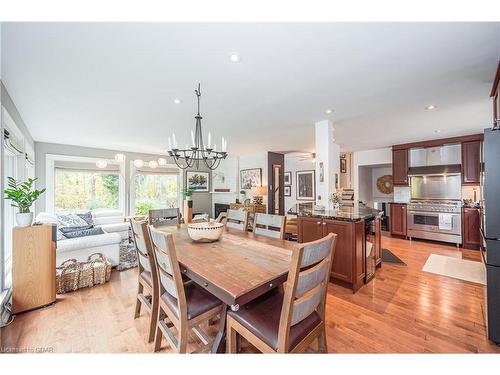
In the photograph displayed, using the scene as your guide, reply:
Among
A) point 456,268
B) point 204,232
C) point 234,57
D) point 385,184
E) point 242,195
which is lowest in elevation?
point 456,268

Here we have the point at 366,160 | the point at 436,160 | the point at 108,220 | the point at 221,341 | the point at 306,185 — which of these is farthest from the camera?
the point at 306,185

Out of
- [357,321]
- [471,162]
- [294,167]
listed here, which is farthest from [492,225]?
[294,167]

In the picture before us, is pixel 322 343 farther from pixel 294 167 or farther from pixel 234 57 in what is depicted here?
pixel 294 167

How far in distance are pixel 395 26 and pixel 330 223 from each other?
6.62ft

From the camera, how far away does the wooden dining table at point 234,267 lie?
1123 millimetres

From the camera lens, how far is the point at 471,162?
4367 millimetres

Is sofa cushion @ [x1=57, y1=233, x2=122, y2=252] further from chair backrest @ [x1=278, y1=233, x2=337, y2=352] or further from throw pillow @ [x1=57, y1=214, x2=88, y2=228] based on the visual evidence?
chair backrest @ [x1=278, y1=233, x2=337, y2=352]

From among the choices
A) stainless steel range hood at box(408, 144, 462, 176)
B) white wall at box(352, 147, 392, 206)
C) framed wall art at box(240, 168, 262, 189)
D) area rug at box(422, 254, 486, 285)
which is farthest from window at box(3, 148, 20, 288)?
stainless steel range hood at box(408, 144, 462, 176)

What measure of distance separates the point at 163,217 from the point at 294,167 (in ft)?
16.6

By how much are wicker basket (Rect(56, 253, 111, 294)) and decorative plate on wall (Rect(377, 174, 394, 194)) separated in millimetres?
7184

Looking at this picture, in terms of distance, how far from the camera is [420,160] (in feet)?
16.5

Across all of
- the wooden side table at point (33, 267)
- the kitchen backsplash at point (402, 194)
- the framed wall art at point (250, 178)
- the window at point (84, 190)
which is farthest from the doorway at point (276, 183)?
the wooden side table at point (33, 267)
